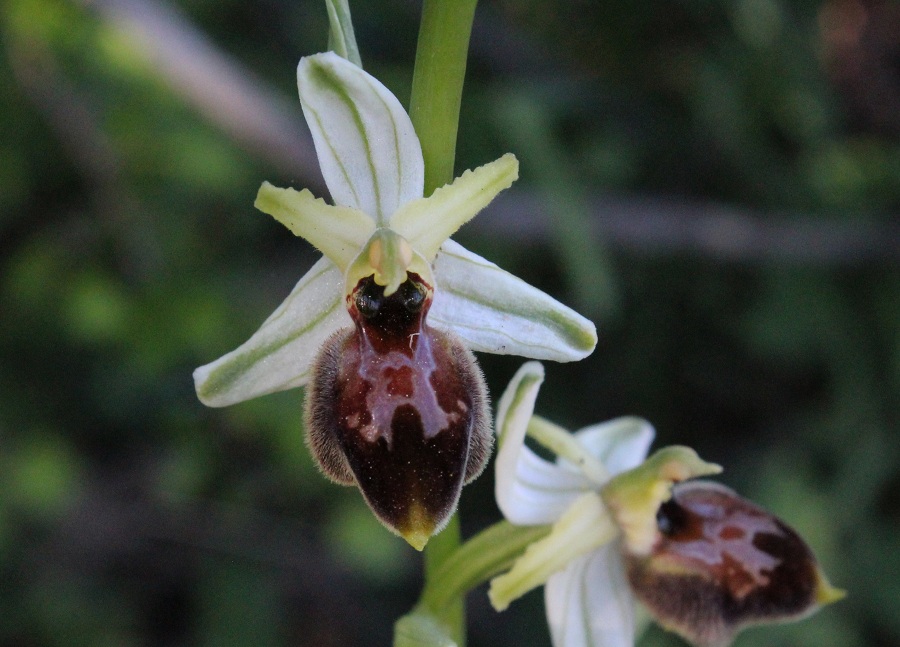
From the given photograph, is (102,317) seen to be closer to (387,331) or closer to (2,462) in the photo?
(2,462)

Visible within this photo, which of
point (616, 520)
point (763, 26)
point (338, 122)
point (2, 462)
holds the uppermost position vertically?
point (763, 26)

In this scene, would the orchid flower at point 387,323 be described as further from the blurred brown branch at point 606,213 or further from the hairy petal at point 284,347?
the blurred brown branch at point 606,213

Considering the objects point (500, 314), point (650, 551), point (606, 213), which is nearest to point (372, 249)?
point (500, 314)

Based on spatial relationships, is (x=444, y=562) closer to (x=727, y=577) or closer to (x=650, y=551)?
(x=650, y=551)

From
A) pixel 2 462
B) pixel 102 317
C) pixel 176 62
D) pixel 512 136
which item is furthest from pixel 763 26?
pixel 2 462

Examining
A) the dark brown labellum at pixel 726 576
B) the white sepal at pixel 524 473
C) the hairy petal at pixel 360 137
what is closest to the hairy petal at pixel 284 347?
the hairy petal at pixel 360 137

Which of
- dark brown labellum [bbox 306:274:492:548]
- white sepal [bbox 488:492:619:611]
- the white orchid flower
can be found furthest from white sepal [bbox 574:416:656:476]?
dark brown labellum [bbox 306:274:492:548]
